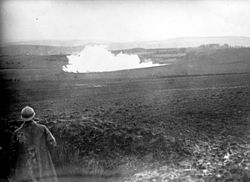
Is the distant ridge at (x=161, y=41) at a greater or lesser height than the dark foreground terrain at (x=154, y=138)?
greater

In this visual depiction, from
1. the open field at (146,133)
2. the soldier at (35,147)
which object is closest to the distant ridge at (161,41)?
the open field at (146,133)

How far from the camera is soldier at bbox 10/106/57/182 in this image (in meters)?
5.17

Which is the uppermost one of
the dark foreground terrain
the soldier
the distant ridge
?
the distant ridge

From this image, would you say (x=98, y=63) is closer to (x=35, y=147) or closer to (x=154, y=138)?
(x=154, y=138)

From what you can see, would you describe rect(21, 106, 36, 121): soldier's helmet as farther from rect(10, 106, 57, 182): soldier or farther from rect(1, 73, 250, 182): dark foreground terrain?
rect(1, 73, 250, 182): dark foreground terrain

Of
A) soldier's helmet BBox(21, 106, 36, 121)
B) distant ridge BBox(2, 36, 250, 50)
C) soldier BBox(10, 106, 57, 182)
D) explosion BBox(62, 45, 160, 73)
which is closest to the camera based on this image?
soldier's helmet BBox(21, 106, 36, 121)

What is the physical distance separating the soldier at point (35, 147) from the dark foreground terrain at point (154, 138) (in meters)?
2.06

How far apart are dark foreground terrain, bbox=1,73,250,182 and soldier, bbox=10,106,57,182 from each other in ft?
6.77

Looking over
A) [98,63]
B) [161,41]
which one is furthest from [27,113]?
[161,41]

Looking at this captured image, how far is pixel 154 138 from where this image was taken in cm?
878

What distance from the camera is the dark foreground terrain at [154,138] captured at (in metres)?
7.32

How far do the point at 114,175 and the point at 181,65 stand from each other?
77.1ft

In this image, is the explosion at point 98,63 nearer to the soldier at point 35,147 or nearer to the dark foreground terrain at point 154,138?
Answer: the dark foreground terrain at point 154,138

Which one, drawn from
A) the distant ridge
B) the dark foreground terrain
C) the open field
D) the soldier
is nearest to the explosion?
the open field
